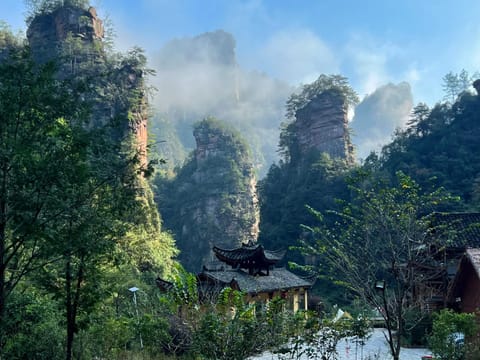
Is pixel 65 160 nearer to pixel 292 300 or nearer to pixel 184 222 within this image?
pixel 292 300

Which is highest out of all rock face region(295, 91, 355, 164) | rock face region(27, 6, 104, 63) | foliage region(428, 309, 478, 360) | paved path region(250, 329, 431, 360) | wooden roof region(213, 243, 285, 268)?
rock face region(27, 6, 104, 63)

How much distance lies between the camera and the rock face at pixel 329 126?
5434 centimetres

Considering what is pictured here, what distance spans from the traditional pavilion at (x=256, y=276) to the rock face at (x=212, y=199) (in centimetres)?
3106

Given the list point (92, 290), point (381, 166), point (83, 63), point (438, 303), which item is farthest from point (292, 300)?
point (83, 63)

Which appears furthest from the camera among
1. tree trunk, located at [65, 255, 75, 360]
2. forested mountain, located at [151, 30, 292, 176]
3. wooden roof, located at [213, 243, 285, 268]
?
forested mountain, located at [151, 30, 292, 176]

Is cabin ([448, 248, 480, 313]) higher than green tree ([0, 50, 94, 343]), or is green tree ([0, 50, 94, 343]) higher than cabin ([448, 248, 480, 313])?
green tree ([0, 50, 94, 343])

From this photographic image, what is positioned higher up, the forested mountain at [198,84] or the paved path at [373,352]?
the forested mountain at [198,84]

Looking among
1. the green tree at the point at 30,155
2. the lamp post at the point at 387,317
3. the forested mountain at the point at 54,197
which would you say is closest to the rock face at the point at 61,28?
the forested mountain at the point at 54,197

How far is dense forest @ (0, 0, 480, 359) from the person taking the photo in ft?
21.3

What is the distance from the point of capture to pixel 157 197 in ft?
208

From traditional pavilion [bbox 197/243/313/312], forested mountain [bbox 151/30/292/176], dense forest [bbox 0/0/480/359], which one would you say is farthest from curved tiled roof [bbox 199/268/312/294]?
forested mountain [bbox 151/30/292/176]

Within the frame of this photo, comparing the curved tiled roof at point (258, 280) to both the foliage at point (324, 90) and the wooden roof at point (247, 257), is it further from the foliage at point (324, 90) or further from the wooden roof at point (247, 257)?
the foliage at point (324, 90)

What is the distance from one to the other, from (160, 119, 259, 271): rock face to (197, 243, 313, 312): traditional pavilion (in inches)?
1223

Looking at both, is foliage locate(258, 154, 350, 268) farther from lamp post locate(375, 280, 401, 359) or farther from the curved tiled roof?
lamp post locate(375, 280, 401, 359)
